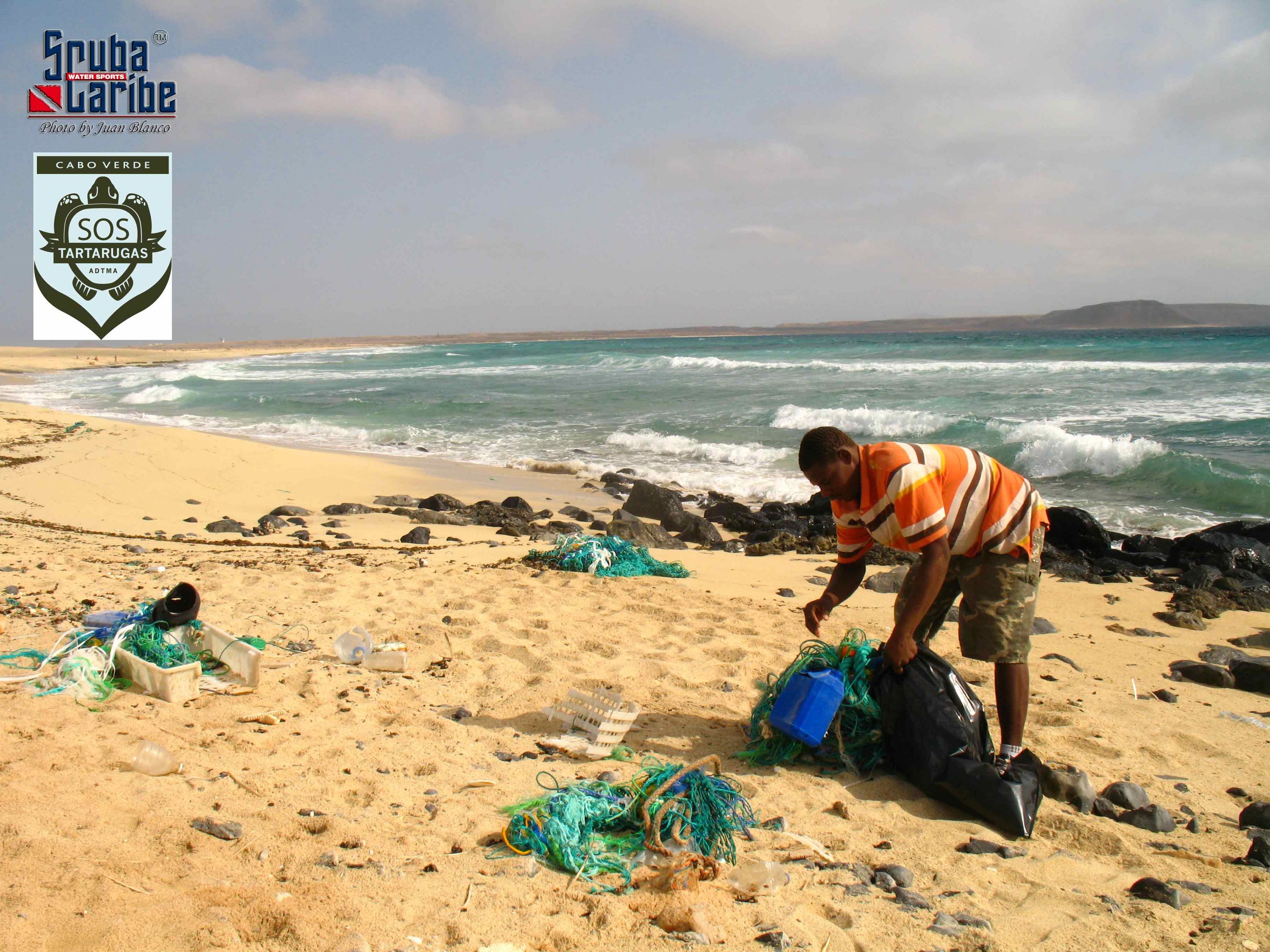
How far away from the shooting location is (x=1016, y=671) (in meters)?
3.39

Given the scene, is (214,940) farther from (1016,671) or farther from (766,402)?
(766,402)

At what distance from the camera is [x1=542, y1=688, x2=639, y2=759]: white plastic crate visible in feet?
11.9

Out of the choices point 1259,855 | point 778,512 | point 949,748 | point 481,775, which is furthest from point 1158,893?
point 778,512

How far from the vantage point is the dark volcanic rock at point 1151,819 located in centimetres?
320

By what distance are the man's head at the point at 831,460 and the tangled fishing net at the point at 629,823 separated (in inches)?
43.8

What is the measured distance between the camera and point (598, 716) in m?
3.69

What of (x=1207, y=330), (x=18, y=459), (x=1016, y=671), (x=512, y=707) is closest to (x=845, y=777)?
(x=1016, y=671)

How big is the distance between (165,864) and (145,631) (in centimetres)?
187

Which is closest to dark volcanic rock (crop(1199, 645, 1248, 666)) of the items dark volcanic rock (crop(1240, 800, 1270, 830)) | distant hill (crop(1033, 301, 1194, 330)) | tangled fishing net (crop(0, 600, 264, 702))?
dark volcanic rock (crop(1240, 800, 1270, 830))

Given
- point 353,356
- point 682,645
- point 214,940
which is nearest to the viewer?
point 214,940

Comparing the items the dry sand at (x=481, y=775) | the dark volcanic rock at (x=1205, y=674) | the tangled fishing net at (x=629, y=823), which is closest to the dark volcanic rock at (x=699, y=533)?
the dry sand at (x=481, y=775)

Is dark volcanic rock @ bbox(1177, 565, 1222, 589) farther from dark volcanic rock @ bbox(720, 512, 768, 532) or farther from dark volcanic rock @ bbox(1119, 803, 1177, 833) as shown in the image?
dark volcanic rock @ bbox(1119, 803, 1177, 833)

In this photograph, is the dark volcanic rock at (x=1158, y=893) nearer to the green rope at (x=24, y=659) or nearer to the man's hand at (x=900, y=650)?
the man's hand at (x=900, y=650)

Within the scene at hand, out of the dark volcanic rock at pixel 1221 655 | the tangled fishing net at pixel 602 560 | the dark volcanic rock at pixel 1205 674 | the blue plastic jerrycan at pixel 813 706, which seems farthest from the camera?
the tangled fishing net at pixel 602 560
